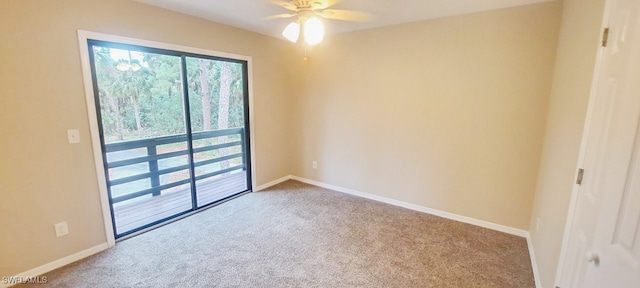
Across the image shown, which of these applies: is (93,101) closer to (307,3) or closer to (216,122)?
(216,122)

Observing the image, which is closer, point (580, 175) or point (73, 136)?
point (580, 175)

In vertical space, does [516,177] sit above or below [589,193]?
below

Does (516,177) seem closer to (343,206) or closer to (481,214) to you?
(481,214)

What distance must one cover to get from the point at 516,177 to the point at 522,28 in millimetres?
1493

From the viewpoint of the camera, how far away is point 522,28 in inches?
98.6

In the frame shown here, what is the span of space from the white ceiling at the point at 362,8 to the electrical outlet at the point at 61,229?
2.18m

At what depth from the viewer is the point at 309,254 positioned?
247 centimetres

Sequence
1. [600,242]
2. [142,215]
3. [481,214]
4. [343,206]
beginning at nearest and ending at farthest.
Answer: [600,242] < [481,214] < [142,215] < [343,206]

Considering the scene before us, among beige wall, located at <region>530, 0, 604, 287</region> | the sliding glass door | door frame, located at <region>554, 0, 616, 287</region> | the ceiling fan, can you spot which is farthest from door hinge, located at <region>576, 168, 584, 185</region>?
the sliding glass door

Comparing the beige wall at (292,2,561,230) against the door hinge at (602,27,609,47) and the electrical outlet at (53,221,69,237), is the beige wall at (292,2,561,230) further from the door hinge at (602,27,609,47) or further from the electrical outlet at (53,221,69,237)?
the electrical outlet at (53,221,69,237)

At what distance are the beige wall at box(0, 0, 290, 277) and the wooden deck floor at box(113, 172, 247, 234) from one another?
61cm

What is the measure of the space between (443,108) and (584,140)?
1737mm

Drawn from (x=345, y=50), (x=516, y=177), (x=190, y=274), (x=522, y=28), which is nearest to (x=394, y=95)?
(x=345, y=50)

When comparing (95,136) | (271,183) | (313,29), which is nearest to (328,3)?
(313,29)
